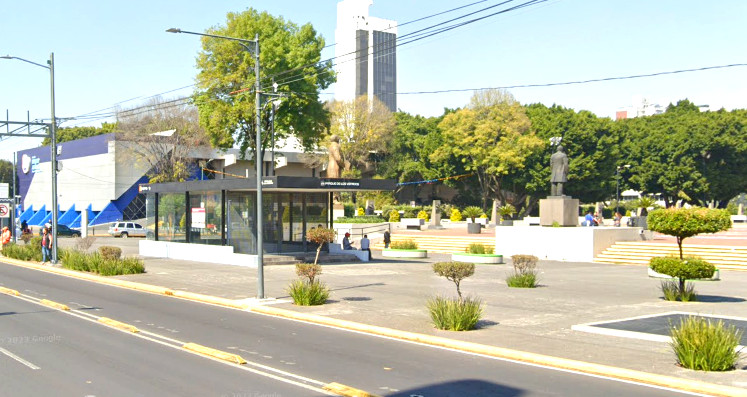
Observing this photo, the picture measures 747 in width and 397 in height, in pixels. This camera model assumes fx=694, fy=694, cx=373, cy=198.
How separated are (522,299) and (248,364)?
35.7 ft

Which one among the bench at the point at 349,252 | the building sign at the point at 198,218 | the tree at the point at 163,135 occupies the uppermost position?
the tree at the point at 163,135

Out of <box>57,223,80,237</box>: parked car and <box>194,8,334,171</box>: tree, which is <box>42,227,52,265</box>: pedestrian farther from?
<box>57,223,80,237</box>: parked car

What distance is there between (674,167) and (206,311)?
224ft

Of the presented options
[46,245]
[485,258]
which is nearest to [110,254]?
[46,245]

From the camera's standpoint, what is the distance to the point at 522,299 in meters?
20.2

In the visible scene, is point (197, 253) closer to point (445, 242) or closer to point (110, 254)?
point (110, 254)

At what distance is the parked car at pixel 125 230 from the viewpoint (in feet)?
219

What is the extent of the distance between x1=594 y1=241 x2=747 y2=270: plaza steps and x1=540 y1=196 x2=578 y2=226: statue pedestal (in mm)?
2623

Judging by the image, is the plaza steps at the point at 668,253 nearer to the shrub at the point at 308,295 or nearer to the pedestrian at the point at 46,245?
the shrub at the point at 308,295

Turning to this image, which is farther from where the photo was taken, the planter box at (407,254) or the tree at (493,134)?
the tree at (493,134)

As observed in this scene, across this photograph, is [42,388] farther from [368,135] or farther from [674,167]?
[674,167]

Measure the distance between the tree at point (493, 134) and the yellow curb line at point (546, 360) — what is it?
180ft

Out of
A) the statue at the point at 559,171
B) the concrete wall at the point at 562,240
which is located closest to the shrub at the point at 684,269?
the concrete wall at the point at 562,240

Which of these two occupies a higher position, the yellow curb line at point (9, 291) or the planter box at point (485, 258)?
the planter box at point (485, 258)
